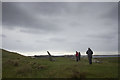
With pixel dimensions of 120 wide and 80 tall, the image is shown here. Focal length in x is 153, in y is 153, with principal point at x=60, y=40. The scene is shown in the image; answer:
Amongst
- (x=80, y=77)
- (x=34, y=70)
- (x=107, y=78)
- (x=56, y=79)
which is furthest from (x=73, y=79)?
(x=34, y=70)

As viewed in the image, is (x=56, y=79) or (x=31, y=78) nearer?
(x=56, y=79)

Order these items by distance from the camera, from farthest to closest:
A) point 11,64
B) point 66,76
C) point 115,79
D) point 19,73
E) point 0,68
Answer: point 11,64
point 0,68
point 19,73
point 66,76
point 115,79

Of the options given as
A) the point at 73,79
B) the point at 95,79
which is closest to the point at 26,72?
the point at 73,79

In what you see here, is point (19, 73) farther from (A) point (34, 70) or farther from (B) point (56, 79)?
(B) point (56, 79)

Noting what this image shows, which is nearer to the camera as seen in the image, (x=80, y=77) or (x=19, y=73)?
(x=80, y=77)

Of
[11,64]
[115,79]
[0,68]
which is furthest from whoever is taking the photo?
[11,64]

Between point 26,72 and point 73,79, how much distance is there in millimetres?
7126

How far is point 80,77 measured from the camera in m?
15.4

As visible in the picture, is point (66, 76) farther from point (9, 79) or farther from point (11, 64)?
point (11, 64)

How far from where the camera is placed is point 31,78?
16719mm

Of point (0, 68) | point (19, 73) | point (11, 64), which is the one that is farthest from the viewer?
point (11, 64)

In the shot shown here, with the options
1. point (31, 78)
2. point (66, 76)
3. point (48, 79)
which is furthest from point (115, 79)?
point (31, 78)

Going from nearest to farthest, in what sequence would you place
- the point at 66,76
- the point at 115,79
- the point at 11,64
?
the point at 115,79 → the point at 66,76 → the point at 11,64

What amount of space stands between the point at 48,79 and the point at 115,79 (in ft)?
22.0
